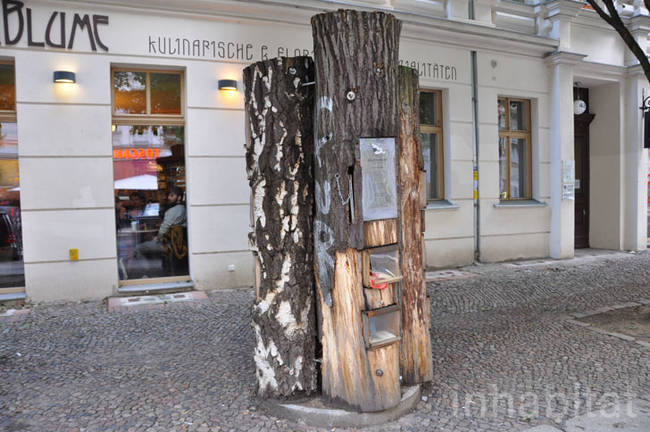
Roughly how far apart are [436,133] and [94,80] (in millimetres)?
5903

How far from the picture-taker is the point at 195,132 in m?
7.46

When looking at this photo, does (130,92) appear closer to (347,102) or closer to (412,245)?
(347,102)

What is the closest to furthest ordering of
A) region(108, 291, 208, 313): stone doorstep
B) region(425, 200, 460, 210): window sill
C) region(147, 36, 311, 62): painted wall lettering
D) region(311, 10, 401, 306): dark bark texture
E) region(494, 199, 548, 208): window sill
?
region(311, 10, 401, 306): dark bark texture
region(108, 291, 208, 313): stone doorstep
region(147, 36, 311, 62): painted wall lettering
region(425, 200, 460, 210): window sill
region(494, 199, 548, 208): window sill

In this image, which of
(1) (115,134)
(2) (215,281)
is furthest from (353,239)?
(1) (115,134)

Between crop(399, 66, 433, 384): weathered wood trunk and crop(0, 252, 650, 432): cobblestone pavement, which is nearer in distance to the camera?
crop(0, 252, 650, 432): cobblestone pavement

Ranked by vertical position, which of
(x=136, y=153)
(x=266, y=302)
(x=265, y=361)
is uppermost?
(x=136, y=153)

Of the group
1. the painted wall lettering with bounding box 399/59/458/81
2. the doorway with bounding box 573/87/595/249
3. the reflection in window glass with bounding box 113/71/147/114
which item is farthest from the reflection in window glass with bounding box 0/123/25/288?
the doorway with bounding box 573/87/595/249

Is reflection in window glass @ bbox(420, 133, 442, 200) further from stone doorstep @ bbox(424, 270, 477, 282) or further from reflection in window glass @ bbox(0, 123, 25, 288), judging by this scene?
reflection in window glass @ bbox(0, 123, 25, 288)

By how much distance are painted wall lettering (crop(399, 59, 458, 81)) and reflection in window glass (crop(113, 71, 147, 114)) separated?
4.43m

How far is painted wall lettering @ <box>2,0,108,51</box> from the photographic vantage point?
6.57 m

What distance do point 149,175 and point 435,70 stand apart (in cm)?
535

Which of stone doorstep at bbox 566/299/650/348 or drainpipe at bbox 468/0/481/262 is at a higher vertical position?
drainpipe at bbox 468/0/481/262

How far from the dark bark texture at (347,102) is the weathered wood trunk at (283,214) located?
0.74 ft

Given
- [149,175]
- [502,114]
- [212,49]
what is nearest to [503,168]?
[502,114]
